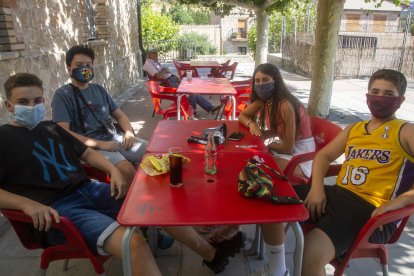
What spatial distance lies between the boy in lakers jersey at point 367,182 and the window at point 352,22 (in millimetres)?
33040

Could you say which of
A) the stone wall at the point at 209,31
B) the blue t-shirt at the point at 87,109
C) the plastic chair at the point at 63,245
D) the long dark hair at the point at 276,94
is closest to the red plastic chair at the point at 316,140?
the long dark hair at the point at 276,94

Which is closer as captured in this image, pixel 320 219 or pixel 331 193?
pixel 320 219

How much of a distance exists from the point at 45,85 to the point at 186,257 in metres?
3.42

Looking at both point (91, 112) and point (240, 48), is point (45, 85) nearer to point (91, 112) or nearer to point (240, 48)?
point (91, 112)

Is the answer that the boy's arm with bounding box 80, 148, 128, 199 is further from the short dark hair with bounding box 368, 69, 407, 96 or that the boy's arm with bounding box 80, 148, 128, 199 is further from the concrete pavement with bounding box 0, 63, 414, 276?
the short dark hair with bounding box 368, 69, 407, 96

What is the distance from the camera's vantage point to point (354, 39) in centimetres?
1333

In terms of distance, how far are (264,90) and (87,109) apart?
1.65m

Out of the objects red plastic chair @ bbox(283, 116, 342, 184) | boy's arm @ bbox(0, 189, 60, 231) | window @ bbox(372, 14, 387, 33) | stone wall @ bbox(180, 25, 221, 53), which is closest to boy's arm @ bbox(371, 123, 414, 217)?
red plastic chair @ bbox(283, 116, 342, 184)

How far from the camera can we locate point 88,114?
306 cm

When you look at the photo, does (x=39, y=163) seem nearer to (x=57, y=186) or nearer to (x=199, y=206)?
A: (x=57, y=186)

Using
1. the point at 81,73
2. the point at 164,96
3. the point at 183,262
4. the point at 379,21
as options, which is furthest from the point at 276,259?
the point at 379,21

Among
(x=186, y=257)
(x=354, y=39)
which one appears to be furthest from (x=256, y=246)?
(x=354, y=39)

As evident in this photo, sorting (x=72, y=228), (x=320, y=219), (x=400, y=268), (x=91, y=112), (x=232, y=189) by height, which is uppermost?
(x=91, y=112)

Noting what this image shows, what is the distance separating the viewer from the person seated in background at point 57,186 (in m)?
1.73
